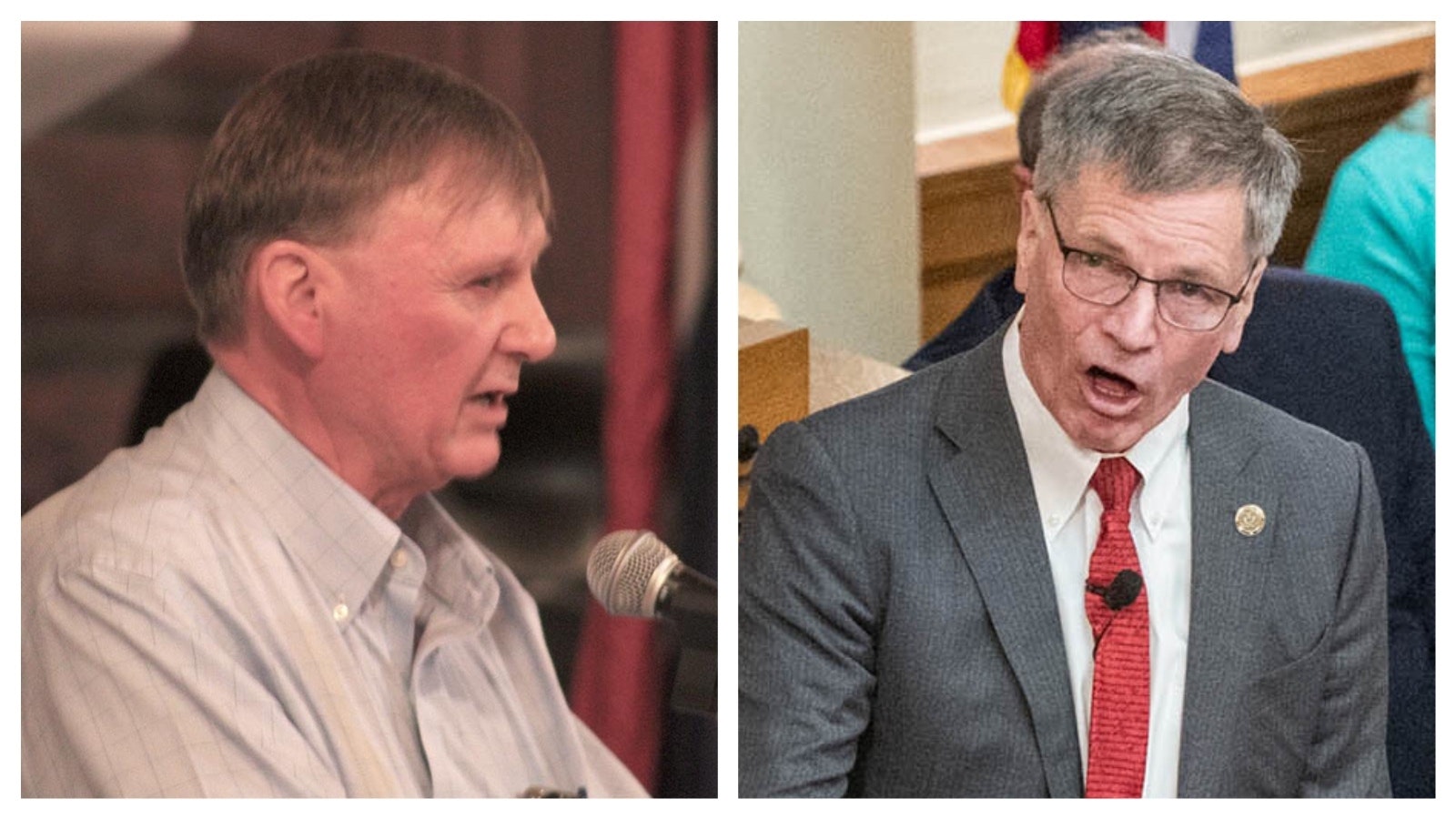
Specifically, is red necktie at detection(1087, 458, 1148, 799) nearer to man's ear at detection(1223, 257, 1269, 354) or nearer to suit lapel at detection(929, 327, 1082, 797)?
suit lapel at detection(929, 327, 1082, 797)

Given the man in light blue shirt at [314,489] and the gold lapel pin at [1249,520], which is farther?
the gold lapel pin at [1249,520]

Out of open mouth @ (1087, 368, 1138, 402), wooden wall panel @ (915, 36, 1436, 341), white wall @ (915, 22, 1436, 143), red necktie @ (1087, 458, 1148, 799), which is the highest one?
white wall @ (915, 22, 1436, 143)

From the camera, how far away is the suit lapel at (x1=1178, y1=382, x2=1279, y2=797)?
2775 millimetres

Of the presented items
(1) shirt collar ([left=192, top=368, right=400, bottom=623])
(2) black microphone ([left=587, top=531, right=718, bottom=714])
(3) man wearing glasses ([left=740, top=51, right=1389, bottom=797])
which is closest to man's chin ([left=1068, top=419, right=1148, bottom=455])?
(3) man wearing glasses ([left=740, top=51, right=1389, bottom=797])

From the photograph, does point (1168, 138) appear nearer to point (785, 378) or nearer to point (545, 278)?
point (785, 378)

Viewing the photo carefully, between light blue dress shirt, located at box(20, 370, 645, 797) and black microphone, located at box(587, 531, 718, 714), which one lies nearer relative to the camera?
light blue dress shirt, located at box(20, 370, 645, 797)

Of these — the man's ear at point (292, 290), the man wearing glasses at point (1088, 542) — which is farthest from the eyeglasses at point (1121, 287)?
the man's ear at point (292, 290)

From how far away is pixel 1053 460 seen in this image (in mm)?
2791

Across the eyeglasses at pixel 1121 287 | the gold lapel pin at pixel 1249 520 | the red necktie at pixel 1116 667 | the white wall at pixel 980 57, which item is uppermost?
the white wall at pixel 980 57

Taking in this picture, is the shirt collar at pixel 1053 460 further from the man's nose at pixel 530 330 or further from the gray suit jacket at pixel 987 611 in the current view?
the man's nose at pixel 530 330

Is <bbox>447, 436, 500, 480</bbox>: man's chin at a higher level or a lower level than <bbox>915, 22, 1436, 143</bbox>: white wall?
lower

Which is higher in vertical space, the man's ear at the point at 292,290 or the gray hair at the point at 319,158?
the gray hair at the point at 319,158

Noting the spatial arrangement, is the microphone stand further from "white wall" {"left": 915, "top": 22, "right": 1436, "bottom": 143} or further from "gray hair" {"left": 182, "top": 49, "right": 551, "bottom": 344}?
"white wall" {"left": 915, "top": 22, "right": 1436, "bottom": 143}

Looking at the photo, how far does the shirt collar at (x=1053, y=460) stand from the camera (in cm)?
278
